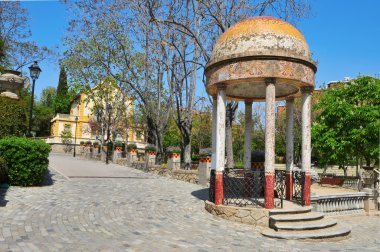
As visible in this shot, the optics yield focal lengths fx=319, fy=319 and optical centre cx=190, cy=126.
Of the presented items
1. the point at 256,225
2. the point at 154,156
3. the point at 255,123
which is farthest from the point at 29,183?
the point at 255,123

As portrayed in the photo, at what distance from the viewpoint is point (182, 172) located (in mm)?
19125

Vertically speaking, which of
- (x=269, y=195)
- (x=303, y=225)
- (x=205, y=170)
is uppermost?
(x=205, y=170)

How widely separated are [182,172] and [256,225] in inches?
412

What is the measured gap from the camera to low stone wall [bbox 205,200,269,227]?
350 inches

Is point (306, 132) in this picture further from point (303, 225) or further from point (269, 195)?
point (303, 225)

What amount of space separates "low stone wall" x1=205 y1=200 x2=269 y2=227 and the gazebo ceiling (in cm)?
378

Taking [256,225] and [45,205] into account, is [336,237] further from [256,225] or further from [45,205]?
[45,205]

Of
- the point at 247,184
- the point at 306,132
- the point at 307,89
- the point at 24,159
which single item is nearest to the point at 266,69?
the point at 307,89

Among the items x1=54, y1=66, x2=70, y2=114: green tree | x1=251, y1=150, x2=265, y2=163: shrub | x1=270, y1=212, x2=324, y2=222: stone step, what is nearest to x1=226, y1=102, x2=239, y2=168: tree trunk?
x1=251, y1=150, x2=265, y2=163: shrub

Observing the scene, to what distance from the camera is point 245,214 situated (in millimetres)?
9094

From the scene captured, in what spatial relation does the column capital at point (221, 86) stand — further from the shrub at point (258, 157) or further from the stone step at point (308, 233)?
the shrub at point (258, 157)

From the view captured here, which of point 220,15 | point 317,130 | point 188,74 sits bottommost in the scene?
point 317,130

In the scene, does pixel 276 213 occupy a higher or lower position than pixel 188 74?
lower

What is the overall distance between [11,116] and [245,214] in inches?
398
